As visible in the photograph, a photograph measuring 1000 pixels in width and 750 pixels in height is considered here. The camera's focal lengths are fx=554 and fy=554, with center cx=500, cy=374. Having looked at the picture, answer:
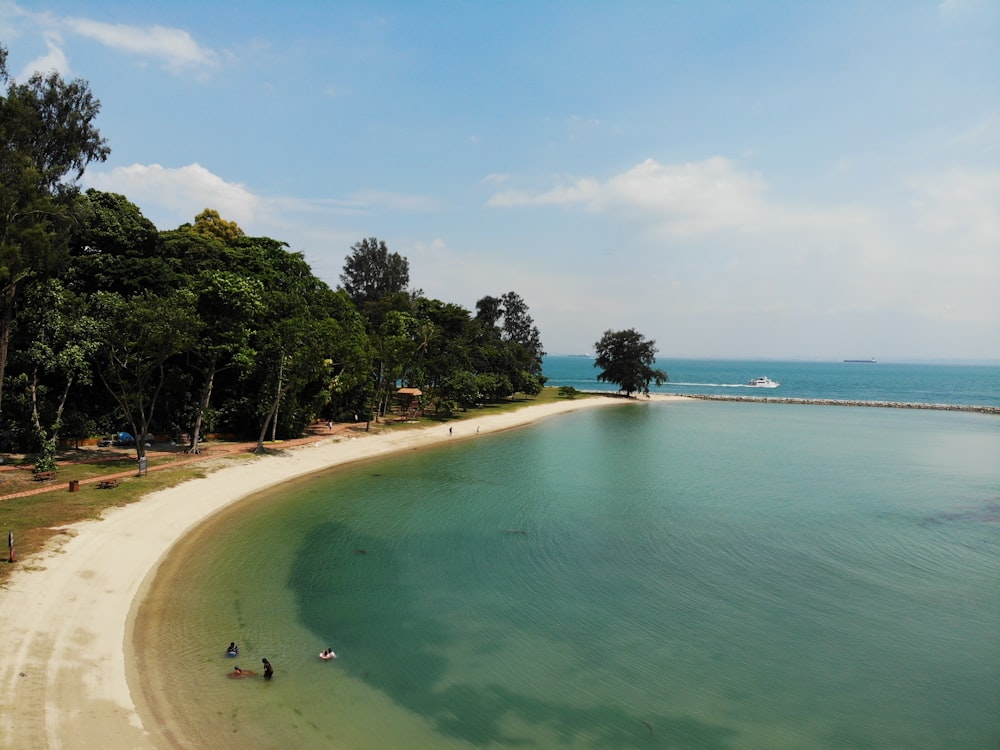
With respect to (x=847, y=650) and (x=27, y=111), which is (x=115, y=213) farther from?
(x=847, y=650)

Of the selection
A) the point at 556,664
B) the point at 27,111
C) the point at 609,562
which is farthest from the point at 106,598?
→ the point at 27,111

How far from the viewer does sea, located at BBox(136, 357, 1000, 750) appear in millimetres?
13047

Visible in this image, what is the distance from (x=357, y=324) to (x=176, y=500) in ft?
89.8

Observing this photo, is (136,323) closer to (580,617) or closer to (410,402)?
(580,617)

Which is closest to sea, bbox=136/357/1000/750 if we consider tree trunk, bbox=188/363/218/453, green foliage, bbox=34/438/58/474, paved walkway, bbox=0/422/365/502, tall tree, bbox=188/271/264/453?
paved walkway, bbox=0/422/365/502

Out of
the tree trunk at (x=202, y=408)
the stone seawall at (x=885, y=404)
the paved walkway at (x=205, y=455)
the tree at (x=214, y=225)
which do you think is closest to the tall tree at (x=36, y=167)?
the paved walkway at (x=205, y=455)

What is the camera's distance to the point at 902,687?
15000 millimetres

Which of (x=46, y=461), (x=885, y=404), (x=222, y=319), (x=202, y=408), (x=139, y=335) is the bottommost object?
(x=46, y=461)

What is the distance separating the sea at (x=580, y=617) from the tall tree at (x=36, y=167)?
13.7 m

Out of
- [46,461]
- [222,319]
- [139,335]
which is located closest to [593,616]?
[139,335]

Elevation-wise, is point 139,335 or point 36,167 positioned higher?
point 36,167

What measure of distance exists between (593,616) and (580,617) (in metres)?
0.46

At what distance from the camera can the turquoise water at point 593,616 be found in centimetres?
1311

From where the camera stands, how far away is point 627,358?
10119cm
